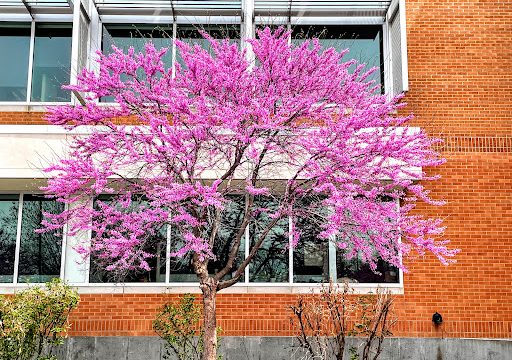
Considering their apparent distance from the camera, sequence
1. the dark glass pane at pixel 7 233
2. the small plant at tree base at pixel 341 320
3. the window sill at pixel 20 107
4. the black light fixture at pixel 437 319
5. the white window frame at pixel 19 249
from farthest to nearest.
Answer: the window sill at pixel 20 107
the dark glass pane at pixel 7 233
the white window frame at pixel 19 249
the black light fixture at pixel 437 319
the small plant at tree base at pixel 341 320

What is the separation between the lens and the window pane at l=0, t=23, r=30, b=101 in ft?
42.9

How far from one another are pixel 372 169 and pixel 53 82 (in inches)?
282

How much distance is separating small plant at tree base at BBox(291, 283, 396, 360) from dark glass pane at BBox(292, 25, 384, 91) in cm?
478

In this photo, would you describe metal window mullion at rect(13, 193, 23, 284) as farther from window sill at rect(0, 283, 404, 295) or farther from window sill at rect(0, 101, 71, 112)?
window sill at rect(0, 101, 71, 112)

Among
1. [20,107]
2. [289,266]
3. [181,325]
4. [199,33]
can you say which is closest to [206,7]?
[199,33]

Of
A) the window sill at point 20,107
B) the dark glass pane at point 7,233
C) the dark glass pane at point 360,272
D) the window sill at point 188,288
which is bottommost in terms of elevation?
the window sill at point 188,288

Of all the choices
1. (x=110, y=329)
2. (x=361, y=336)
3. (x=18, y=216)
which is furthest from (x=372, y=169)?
(x=18, y=216)

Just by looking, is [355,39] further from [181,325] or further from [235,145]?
[181,325]

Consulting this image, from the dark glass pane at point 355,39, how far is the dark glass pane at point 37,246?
19.8 feet

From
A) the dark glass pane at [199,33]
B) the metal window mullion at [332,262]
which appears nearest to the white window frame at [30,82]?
the dark glass pane at [199,33]

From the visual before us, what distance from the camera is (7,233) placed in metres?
12.5

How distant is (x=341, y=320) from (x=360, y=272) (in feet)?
5.29

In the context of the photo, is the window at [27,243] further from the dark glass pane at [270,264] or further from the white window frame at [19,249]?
the dark glass pane at [270,264]

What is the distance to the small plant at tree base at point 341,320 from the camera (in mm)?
9516
